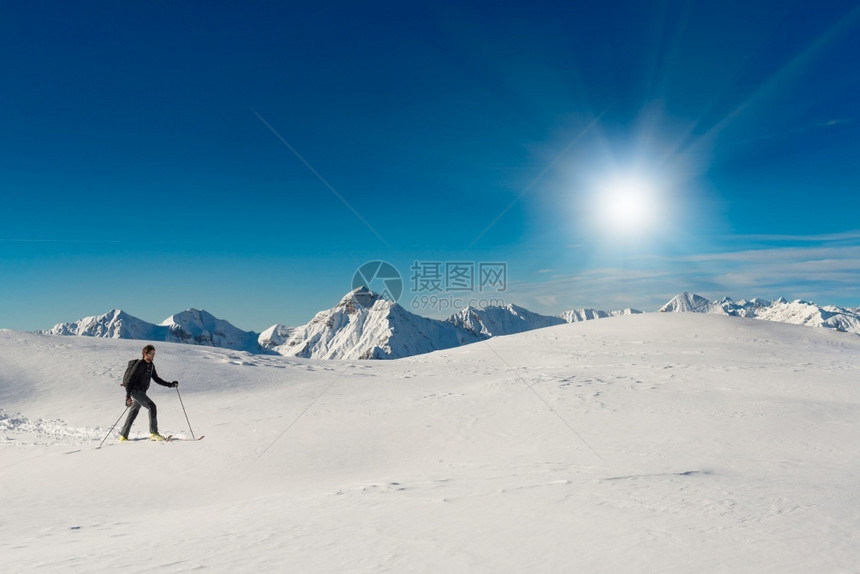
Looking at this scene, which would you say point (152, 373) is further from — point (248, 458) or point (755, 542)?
point (755, 542)

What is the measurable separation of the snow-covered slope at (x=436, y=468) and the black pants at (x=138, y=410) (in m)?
0.69

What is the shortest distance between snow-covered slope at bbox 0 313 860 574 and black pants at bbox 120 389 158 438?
2.27 ft

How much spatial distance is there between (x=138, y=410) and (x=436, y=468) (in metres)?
7.85

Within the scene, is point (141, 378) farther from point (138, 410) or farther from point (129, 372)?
point (138, 410)

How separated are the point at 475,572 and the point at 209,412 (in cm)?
1348

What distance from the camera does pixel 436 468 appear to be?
27.2ft

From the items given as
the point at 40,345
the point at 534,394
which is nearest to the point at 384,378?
the point at 534,394

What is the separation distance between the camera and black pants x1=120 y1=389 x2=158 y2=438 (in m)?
11.2

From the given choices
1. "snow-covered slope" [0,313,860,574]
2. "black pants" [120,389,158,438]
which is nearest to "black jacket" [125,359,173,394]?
"black pants" [120,389,158,438]

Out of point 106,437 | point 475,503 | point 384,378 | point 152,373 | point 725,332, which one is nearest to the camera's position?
point 475,503

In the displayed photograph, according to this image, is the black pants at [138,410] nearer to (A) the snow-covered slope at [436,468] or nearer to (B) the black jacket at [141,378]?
(B) the black jacket at [141,378]

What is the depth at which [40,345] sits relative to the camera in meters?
21.5

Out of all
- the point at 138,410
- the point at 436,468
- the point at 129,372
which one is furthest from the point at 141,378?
the point at 436,468

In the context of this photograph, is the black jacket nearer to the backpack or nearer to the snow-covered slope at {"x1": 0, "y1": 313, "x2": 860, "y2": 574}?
the backpack
